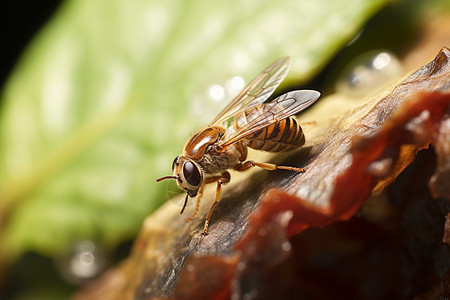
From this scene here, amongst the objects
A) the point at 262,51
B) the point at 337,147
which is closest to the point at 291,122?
the point at 337,147

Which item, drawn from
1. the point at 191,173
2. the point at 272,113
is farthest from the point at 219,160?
the point at 272,113

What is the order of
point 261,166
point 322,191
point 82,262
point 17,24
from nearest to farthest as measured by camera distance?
point 322,191 < point 261,166 < point 82,262 < point 17,24

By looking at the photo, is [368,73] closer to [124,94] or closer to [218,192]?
[218,192]

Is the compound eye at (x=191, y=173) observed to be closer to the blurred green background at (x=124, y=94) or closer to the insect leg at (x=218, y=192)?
the insect leg at (x=218, y=192)

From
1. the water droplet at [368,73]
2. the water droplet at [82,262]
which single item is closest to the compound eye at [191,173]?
the water droplet at [368,73]

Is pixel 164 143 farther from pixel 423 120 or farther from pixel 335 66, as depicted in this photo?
pixel 423 120

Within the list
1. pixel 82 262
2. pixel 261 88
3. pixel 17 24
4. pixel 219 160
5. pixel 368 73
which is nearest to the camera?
pixel 219 160

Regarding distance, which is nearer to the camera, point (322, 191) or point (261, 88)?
point (322, 191)
